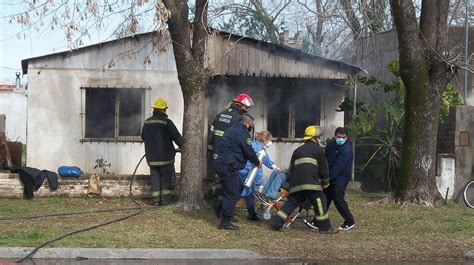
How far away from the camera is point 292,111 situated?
585 inches

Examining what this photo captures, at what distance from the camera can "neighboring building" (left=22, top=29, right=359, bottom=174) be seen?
1388cm

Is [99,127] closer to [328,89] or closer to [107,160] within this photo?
[107,160]

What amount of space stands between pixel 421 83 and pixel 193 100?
13.9 feet

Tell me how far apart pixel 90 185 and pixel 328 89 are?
5.98m

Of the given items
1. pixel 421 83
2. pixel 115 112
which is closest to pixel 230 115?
pixel 421 83

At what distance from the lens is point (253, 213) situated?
10.5 m

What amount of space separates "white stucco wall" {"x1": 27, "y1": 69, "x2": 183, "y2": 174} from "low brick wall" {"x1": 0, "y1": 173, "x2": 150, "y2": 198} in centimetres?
169

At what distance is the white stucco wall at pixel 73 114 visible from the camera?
46.3ft

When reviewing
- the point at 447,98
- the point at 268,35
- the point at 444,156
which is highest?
the point at 268,35

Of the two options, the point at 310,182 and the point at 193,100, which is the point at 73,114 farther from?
the point at 310,182

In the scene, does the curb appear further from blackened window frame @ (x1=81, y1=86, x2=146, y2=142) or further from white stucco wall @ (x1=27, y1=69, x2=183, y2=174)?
blackened window frame @ (x1=81, y1=86, x2=146, y2=142)

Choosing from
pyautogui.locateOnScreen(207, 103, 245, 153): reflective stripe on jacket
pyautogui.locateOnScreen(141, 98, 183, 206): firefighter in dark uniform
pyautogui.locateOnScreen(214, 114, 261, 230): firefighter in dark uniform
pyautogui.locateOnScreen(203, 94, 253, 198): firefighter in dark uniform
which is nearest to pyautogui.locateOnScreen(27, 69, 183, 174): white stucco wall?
pyautogui.locateOnScreen(141, 98, 183, 206): firefighter in dark uniform

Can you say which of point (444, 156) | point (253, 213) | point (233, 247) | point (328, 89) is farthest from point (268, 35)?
point (233, 247)

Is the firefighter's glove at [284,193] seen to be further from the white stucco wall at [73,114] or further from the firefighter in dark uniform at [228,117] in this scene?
the white stucco wall at [73,114]
